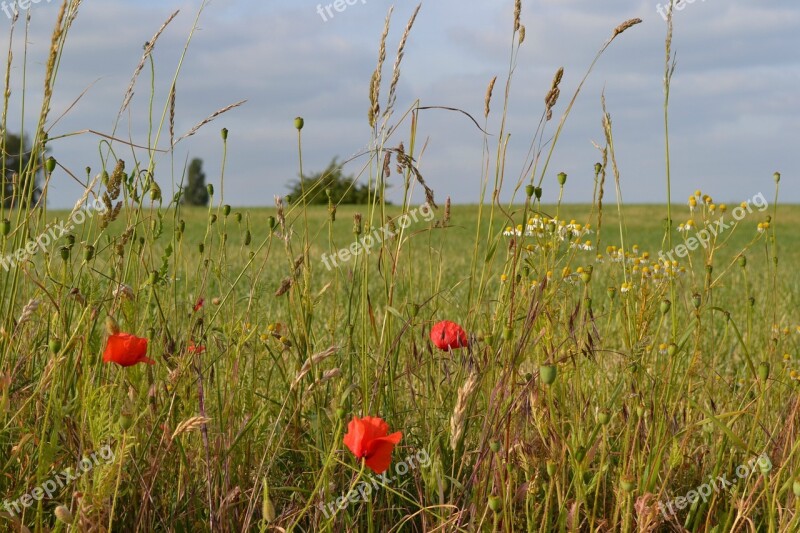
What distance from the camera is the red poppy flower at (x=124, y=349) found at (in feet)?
5.53

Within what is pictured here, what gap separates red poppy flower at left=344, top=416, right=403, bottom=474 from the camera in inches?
59.8

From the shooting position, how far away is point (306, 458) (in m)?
2.04

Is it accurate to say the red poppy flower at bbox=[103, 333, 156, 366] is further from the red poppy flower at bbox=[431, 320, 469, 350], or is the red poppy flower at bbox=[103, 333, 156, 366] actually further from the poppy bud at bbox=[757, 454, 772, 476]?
the poppy bud at bbox=[757, 454, 772, 476]

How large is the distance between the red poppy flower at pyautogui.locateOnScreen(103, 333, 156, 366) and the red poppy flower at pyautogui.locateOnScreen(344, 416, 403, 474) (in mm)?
485

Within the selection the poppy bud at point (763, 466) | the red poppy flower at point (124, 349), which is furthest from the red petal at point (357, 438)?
the poppy bud at point (763, 466)

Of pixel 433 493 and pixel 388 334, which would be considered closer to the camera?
pixel 433 493

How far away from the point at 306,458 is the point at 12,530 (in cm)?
65

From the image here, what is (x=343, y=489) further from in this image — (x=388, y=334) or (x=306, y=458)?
(x=388, y=334)

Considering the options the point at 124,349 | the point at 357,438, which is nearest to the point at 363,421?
the point at 357,438

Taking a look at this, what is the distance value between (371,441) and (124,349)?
0.54 metres

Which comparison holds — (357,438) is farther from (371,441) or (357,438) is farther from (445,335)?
(445,335)

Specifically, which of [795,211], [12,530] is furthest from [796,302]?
[795,211]

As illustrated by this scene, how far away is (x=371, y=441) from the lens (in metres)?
1.54

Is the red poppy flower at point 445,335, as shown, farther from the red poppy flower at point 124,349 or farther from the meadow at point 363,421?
the red poppy flower at point 124,349
